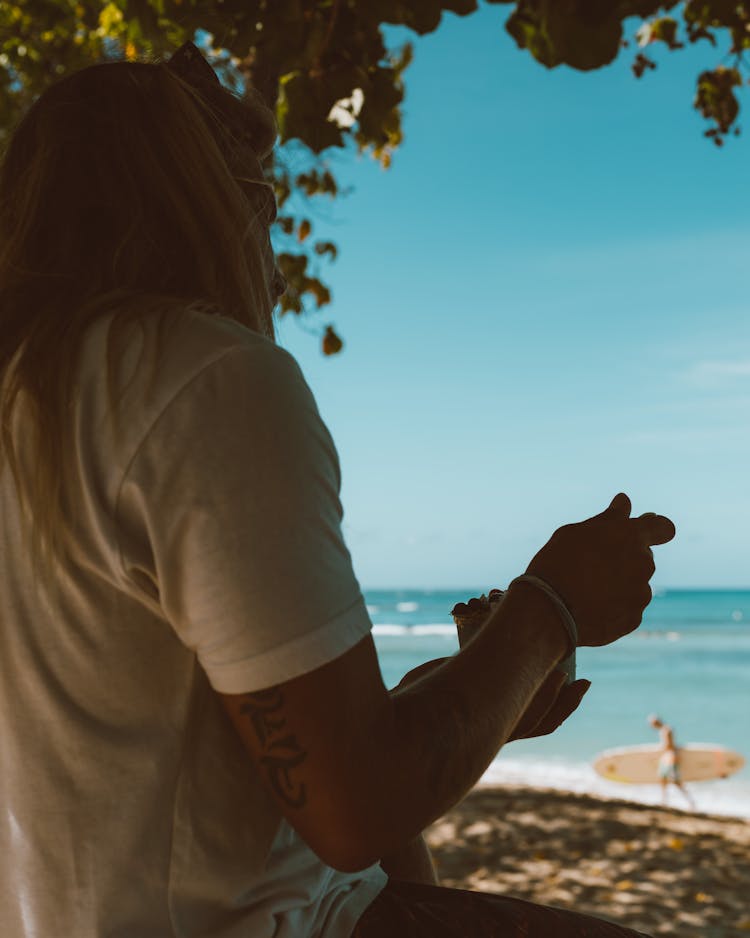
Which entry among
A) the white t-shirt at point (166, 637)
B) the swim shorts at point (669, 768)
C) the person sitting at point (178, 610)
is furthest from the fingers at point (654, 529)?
the swim shorts at point (669, 768)

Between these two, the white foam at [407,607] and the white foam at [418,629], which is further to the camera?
the white foam at [407,607]

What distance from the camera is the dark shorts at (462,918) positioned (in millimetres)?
1162

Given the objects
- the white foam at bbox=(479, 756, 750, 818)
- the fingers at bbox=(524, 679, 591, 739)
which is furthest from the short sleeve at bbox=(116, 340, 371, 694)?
the white foam at bbox=(479, 756, 750, 818)

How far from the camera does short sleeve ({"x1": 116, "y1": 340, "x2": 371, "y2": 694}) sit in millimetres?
896

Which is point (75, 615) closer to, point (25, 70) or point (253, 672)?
point (253, 672)

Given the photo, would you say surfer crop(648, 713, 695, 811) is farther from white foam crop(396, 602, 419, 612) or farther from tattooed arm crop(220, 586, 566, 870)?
white foam crop(396, 602, 419, 612)

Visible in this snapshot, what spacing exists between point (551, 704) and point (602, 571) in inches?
7.3

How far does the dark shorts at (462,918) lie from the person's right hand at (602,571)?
1.31 feet

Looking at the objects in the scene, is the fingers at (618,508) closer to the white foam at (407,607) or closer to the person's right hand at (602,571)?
the person's right hand at (602,571)

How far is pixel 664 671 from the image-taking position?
3628 cm

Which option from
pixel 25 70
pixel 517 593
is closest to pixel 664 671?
pixel 25 70

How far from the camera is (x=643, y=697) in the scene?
30.8 metres

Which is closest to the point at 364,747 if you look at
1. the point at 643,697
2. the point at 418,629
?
the point at 643,697

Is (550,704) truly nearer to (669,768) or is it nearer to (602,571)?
(602,571)
